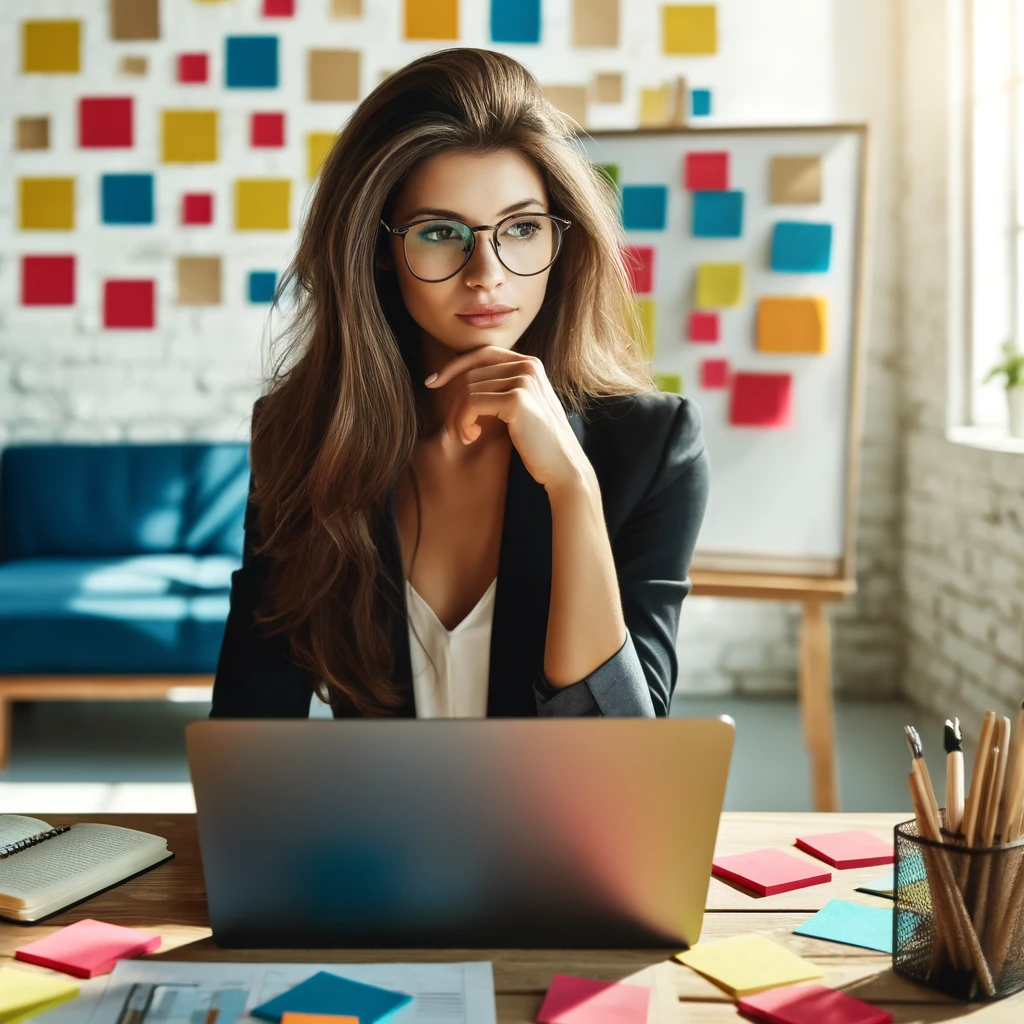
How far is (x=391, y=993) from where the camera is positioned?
72 cm

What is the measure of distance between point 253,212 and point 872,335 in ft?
7.20

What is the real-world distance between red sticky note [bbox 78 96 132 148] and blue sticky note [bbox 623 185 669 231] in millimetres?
2167

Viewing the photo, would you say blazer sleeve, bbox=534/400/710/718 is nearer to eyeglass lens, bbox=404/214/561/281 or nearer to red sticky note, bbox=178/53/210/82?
eyeglass lens, bbox=404/214/561/281

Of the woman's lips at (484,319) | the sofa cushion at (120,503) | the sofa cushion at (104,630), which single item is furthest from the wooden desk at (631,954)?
the sofa cushion at (120,503)

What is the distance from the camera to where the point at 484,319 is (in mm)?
1316

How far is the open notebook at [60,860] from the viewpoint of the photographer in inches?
34.4

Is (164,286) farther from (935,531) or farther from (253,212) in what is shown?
(935,531)

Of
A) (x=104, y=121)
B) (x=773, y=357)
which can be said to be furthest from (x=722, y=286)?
(x=104, y=121)

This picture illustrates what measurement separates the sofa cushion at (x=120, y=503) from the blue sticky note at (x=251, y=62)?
1.27 metres

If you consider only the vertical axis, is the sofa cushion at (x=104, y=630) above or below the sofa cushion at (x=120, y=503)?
below

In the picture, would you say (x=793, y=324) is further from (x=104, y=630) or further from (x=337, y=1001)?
(x=337, y=1001)

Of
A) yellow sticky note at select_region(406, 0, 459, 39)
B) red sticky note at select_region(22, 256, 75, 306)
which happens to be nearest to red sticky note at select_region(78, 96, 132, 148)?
red sticky note at select_region(22, 256, 75, 306)

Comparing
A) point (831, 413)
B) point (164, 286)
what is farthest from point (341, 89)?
point (831, 413)

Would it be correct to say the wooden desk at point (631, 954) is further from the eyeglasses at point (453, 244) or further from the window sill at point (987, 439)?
the window sill at point (987, 439)
